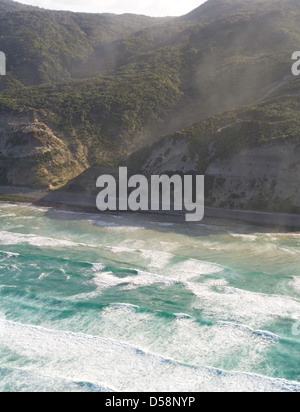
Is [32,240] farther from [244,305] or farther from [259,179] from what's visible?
[259,179]

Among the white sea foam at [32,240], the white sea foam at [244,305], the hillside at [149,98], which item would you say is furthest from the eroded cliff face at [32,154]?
the white sea foam at [244,305]

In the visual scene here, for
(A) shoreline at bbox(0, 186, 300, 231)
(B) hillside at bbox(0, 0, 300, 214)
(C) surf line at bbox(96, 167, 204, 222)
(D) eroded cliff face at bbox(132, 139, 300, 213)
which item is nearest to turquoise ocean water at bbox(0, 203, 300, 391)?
(A) shoreline at bbox(0, 186, 300, 231)

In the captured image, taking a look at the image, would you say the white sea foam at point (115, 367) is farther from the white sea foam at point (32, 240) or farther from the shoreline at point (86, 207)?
the shoreline at point (86, 207)

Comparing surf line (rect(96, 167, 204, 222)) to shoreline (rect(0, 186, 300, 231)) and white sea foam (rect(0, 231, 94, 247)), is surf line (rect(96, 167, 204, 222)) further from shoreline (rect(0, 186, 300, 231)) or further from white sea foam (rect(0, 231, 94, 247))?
white sea foam (rect(0, 231, 94, 247))

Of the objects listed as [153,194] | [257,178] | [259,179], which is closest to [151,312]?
[259,179]

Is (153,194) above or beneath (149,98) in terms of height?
beneath

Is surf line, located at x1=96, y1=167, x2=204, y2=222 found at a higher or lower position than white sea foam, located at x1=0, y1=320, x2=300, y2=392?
higher
